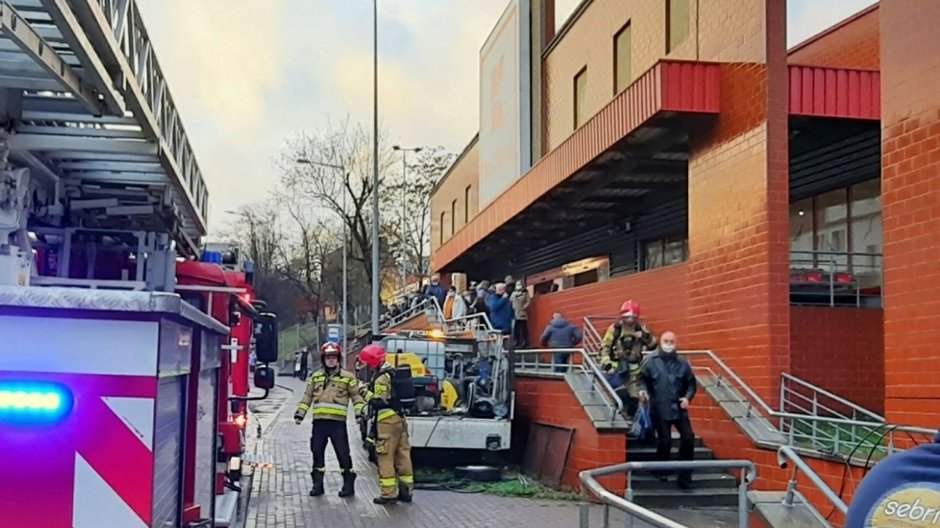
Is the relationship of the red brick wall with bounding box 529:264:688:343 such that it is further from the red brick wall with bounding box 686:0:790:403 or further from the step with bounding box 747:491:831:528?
the step with bounding box 747:491:831:528

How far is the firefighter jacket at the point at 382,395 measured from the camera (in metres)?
11.6

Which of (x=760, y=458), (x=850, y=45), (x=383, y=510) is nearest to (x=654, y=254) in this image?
(x=850, y=45)

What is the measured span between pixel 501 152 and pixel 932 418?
20.9m

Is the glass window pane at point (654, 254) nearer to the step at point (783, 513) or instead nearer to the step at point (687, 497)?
the step at point (687, 497)

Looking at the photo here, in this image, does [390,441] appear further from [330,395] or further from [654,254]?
[654,254]

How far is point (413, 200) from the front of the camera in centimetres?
5547

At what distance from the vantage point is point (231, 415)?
10039 mm

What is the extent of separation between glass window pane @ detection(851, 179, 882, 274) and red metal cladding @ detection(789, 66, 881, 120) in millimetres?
2205

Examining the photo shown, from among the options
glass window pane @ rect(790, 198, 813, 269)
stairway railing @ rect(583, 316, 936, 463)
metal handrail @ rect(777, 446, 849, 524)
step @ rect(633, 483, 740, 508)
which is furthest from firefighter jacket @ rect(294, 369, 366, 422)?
glass window pane @ rect(790, 198, 813, 269)

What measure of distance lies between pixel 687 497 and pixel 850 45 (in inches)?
336

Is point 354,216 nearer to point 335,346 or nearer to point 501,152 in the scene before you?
point 501,152

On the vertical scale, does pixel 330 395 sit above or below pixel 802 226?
below

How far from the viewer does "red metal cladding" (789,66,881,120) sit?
12906 mm

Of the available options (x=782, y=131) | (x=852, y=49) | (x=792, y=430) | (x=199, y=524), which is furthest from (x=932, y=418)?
(x=852, y=49)
